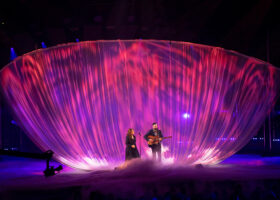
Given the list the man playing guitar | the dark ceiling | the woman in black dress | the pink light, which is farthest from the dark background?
the woman in black dress

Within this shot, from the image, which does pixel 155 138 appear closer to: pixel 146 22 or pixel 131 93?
pixel 131 93

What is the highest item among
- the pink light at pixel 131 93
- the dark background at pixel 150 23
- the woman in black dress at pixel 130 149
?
the dark background at pixel 150 23

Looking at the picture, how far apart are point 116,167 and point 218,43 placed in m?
6.46

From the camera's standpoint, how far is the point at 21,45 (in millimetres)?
10219

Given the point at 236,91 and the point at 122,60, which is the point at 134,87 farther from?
the point at 236,91

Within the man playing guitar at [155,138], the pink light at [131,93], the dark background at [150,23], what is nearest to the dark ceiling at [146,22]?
the dark background at [150,23]

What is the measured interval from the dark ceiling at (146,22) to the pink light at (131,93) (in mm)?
2518

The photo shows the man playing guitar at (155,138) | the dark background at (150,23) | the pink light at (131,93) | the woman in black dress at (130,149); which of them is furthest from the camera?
the dark background at (150,23)

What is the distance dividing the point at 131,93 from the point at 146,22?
3137mm

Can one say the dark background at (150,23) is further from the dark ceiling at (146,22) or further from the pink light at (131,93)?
the pink light at (131,93)

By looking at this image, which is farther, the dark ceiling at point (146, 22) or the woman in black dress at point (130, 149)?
A: the dark ceiling at point (146, 22)

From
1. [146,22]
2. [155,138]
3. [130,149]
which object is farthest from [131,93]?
[146,22]

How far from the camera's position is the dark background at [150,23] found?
8492 mm

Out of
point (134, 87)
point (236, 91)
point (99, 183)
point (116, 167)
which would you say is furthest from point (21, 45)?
point (236, 91)
